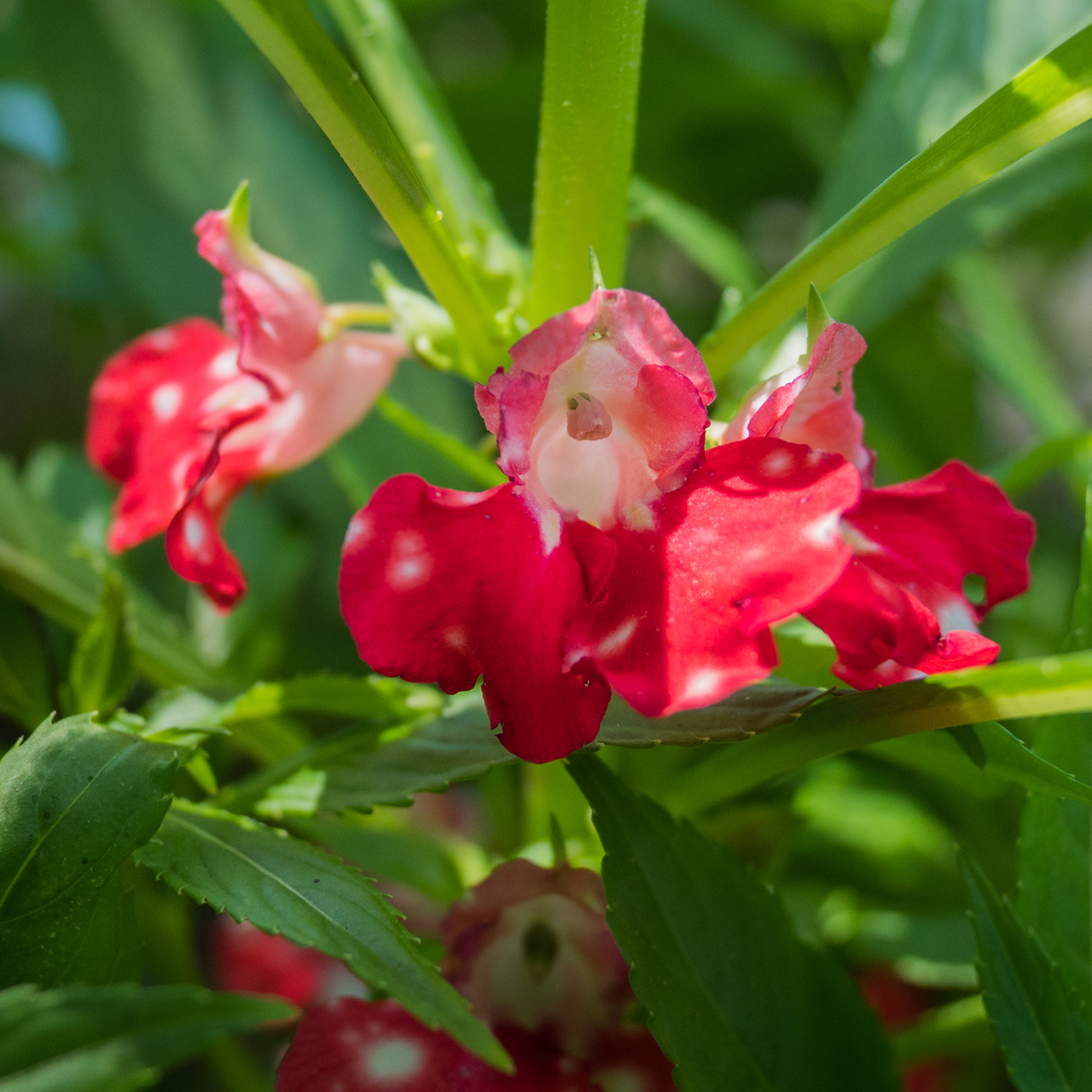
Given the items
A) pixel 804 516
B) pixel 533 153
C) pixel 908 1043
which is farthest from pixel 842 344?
pixel 533 153

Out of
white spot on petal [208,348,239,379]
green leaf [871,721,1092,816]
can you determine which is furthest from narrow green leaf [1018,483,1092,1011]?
white spot on petal [208,348,239,379]

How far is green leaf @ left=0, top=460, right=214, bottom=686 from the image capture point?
0.58 m

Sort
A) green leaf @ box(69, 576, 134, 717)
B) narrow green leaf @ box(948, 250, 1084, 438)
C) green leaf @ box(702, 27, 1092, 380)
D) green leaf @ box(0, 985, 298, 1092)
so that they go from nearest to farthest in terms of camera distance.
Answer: green leaf @ box(0, 985, 298, 1092), green leaf @ box(702, 27, 1092, 380), green leaf @ box(69, 576, 134, 717), narrow green leaf @ box(948, 250, 1084, 438)

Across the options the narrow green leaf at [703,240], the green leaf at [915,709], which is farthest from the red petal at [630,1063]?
the narrow green leaf at [703,240]

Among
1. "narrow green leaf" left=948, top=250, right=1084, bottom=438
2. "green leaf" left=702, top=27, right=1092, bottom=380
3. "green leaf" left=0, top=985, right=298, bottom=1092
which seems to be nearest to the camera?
"green leaf" left=0, top=985, right=298, bottom=1092

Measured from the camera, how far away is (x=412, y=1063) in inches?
17.2

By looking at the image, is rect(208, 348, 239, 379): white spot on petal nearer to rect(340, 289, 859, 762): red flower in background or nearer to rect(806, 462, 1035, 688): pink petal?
rect(340, 289, 859, 762): red flower in background

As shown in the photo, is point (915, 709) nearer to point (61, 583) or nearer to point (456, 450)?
point (456, 450)

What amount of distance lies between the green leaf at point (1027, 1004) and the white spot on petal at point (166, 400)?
39 centimetres

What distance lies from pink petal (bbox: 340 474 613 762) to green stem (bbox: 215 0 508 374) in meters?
0.10

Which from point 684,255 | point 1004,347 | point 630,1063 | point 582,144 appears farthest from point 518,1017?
point 684,255

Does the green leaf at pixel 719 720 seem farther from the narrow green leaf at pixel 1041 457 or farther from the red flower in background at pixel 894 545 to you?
the narrow green leaf at pixel 1041 457

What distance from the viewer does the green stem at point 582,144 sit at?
41 centimetres

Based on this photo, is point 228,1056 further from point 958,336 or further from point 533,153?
point 533,153
